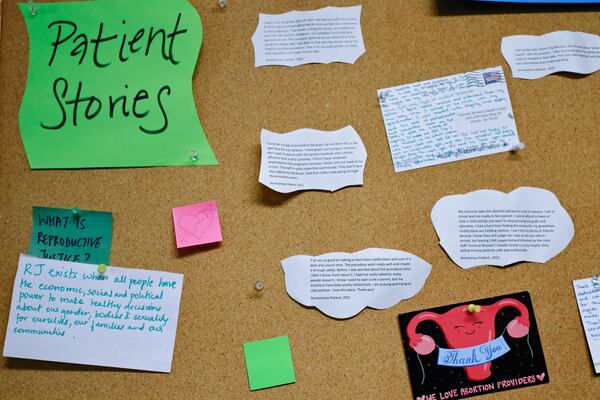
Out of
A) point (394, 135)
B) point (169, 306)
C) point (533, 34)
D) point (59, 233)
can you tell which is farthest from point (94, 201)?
point (533, 34)

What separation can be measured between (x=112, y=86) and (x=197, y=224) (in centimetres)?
21

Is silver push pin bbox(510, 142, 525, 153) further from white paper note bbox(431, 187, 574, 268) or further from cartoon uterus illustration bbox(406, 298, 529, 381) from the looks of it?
cartoon uterus illustration bbox(406, 298, 529, 381)

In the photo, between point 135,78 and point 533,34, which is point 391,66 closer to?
point 533,34

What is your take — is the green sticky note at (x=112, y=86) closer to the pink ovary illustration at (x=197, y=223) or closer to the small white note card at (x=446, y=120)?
the pink ovary illustration at (x=197, y=223)

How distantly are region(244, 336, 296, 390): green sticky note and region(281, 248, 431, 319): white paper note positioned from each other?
63mm

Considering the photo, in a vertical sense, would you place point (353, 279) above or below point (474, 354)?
above

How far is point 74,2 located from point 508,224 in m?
0.65

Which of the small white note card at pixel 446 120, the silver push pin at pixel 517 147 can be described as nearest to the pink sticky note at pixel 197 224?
the small white note card at pixel 446 120

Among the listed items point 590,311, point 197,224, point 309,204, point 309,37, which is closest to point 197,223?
point 197,224

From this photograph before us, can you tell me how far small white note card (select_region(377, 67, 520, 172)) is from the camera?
2.26 ft

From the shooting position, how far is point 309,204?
671mm

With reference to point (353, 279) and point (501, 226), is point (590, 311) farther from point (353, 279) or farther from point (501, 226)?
point (353, 279)

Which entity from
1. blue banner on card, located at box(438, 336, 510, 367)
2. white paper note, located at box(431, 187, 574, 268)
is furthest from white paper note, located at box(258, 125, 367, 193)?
blue banner on card, located at box(438, 336, 510, 367)

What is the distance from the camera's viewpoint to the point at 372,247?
2.19ft
